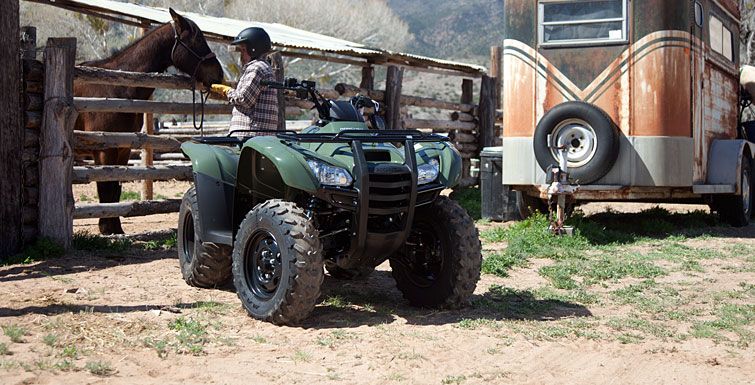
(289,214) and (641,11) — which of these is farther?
(641,11)

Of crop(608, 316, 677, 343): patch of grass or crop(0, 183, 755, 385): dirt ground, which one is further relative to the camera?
crop(608, 316, 677, 343): patch of grass

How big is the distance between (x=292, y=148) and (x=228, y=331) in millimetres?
1167

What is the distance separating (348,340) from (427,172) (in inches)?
49.9

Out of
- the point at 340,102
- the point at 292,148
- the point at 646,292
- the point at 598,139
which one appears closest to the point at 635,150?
the point at 598,139

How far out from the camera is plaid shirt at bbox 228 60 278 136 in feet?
Answer: 21.4

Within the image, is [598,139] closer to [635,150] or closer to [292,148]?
[635,150]

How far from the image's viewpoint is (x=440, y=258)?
5641 millimetres

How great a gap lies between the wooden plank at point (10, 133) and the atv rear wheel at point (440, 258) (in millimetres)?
3733

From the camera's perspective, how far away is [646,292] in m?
6.58

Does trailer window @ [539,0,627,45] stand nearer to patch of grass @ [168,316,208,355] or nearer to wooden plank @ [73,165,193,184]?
wooden plank @ [73,165,193,184]

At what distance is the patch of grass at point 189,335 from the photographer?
178 inches

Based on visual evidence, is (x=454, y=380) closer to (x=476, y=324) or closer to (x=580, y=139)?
(x=476, y=324)

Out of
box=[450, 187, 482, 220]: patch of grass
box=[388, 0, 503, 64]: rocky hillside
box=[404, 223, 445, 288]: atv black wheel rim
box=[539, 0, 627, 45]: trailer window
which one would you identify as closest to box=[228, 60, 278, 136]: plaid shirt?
box=[404, 223, 445, 288]: atv black wheel rim

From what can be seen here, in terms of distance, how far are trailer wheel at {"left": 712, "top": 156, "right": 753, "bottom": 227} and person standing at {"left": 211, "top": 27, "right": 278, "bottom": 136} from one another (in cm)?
678
